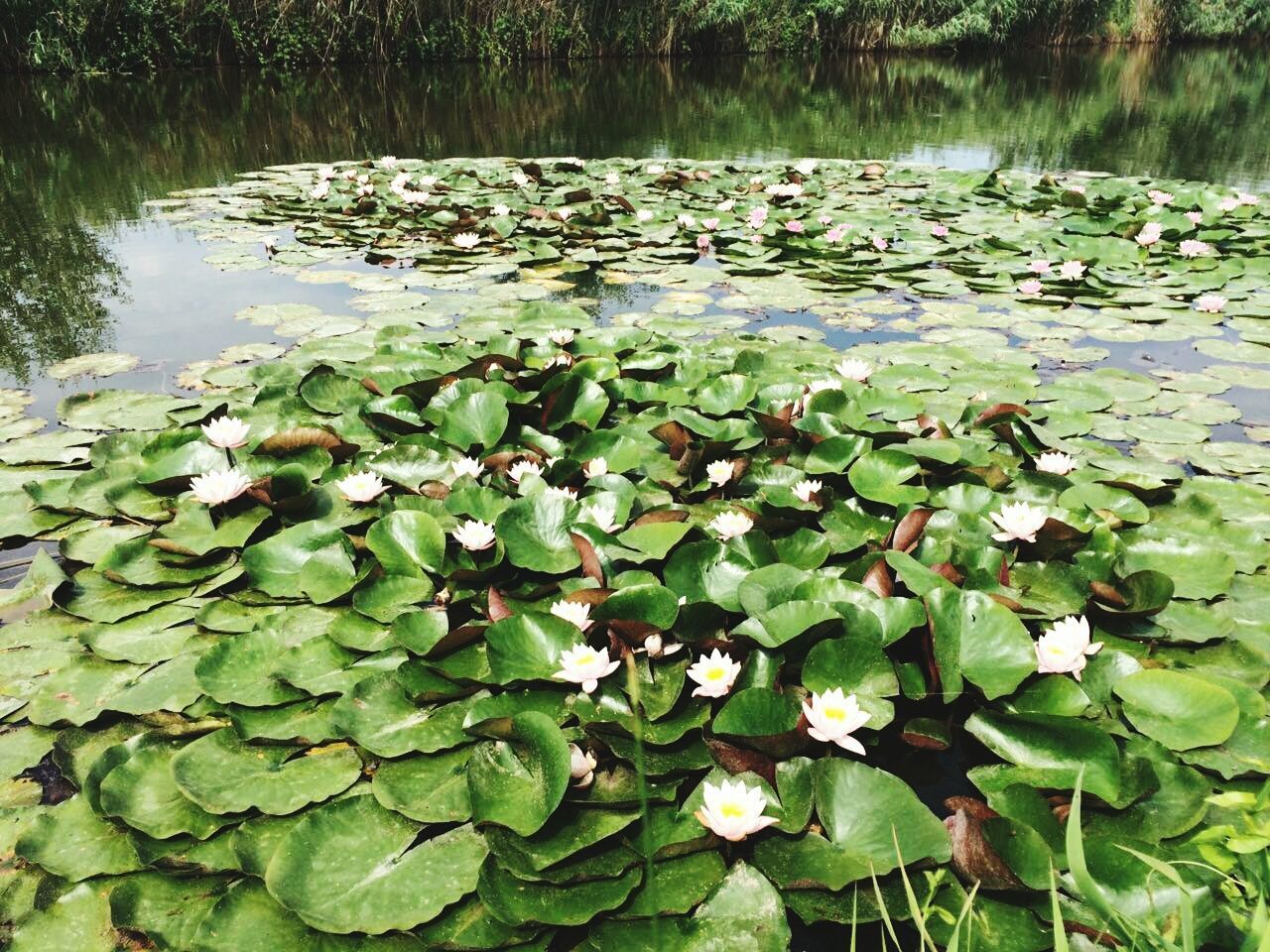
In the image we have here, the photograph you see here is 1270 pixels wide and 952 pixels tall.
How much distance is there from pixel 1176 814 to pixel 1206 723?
19 centimetres

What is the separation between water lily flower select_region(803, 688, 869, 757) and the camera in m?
1.18

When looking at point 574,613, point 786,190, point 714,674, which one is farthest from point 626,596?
point 786,190

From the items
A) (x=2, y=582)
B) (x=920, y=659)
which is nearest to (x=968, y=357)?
(x=920, y=659)

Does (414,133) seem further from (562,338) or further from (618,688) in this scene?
(618,688)

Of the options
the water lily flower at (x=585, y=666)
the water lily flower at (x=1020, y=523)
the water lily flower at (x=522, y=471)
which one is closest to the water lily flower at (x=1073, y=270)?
the water lily flower at (x=1020, y=523)

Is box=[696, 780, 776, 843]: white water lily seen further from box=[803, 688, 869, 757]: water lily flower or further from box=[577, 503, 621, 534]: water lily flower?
box=[577, 503, 621, 534]: water lily flower

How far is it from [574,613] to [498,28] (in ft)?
53.8

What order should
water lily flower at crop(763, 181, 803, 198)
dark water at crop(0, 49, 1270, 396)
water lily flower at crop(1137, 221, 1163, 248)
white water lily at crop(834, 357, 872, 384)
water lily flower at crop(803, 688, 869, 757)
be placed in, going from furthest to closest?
water lily flower at crop(763, 181, 803, 198) → water lily flower at crop(1137, 221, 1163, 248) → dark water at crop(0, 49, 1270, 396) → white water lily at crop(834, 357, 872, 384) → water lily flower at crop(803, 688, 869, 757)

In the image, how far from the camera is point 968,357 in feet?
10.1

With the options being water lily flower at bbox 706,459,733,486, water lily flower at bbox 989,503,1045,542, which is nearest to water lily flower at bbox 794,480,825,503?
water lily flower at bbox 706,459,733,486

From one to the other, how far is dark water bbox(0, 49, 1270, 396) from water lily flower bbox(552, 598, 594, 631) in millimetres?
2317

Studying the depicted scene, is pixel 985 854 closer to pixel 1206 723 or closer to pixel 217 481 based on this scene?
pixel 1206 723

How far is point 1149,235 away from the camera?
4.54 meters

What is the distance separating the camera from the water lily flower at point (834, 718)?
3.86 feet
